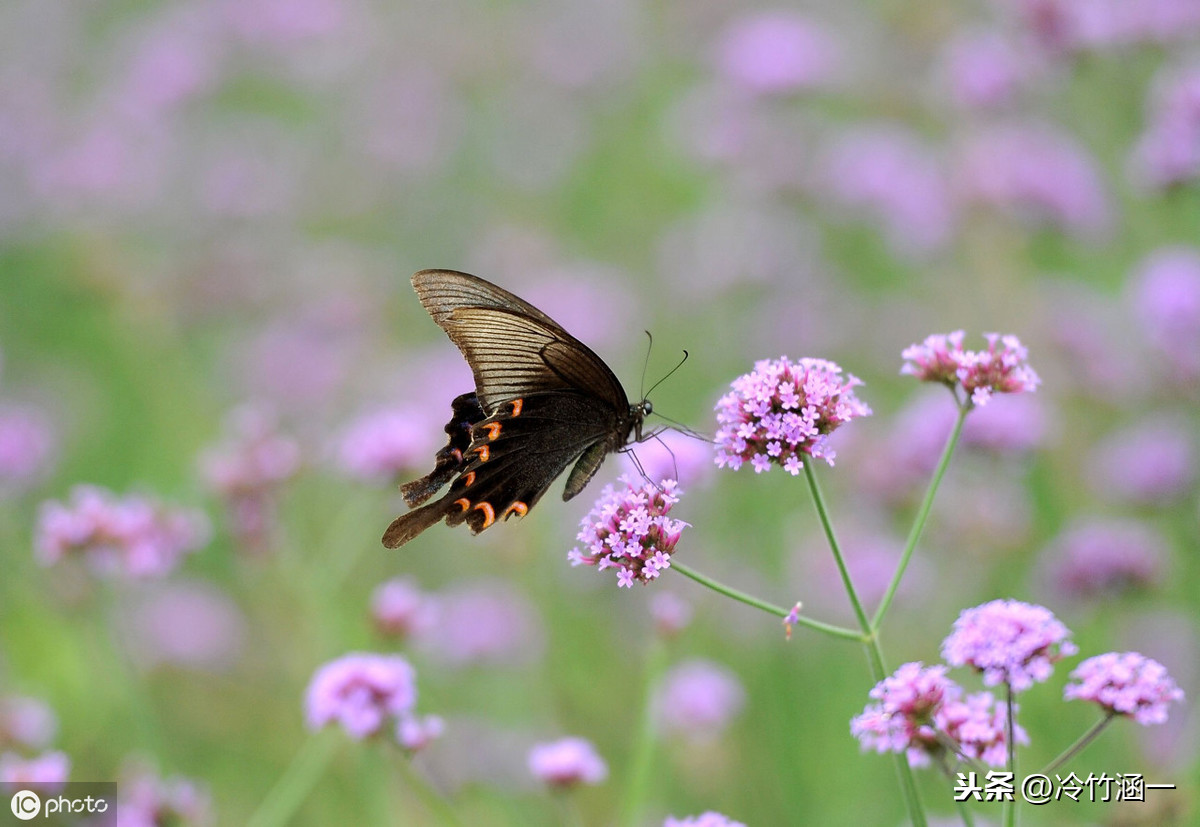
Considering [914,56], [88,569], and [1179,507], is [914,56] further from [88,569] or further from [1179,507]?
[88,569]

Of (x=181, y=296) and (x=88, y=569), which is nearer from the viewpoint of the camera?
(x=88, y=569)

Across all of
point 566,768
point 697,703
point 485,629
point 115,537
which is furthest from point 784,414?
point 485,629

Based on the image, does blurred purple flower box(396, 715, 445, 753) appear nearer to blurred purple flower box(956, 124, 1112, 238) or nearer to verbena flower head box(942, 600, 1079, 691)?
verbena flower head box(942, 600, 1079, 691)

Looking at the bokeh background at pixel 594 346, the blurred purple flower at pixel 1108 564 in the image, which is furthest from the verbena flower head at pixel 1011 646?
the blurred purple flower at pixel 1108 564

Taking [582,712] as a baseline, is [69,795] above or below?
below

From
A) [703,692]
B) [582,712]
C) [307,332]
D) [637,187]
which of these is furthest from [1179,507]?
[637,187]
